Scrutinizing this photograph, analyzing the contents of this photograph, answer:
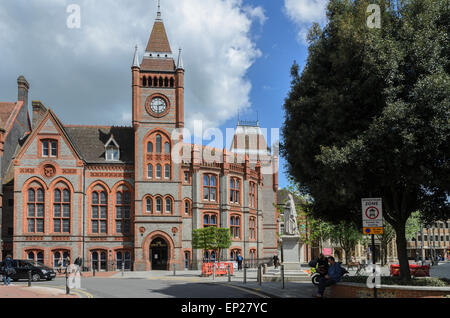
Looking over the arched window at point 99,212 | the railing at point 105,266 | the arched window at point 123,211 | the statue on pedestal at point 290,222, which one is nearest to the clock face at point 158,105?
the arched window at point 123,211

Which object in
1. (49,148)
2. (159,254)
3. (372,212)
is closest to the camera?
(372,212)

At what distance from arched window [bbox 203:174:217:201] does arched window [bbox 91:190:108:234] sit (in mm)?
10290

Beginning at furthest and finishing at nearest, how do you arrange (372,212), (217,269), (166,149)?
1. (166,149)
2. (217,269)
3. (372,212)

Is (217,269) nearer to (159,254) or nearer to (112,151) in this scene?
(159,254)

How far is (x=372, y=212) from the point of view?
549 inches

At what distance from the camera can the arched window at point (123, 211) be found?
46.2 meters

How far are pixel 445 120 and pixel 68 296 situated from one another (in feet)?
50.0

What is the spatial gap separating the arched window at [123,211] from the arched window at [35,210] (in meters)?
7.01

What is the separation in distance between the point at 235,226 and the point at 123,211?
1277 cm

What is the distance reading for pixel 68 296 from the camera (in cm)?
1862

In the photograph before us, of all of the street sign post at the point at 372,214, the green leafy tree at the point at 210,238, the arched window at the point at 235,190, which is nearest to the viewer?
the street sign post at the point at 372,214

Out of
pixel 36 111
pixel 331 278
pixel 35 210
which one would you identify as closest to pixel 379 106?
pixel 331 278

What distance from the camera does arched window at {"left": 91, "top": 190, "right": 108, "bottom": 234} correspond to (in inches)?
1797

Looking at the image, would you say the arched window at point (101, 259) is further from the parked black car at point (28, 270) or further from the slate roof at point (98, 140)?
the parked black car at point (28, 270)
